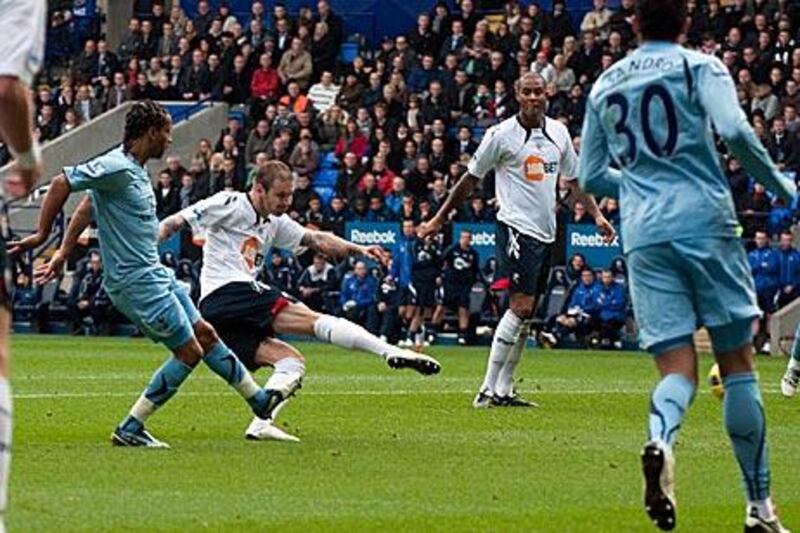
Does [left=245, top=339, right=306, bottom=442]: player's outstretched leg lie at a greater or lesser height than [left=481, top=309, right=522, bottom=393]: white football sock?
greater

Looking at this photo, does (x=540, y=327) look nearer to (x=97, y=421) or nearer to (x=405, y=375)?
(x=405, y=375)

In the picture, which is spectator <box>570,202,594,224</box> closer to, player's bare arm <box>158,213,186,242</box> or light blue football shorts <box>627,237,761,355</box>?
player's bare arm <box>158,213,186,242</box>

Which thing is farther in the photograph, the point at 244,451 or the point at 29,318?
the point at 29,318

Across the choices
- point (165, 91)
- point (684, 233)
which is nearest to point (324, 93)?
point (165, 91)

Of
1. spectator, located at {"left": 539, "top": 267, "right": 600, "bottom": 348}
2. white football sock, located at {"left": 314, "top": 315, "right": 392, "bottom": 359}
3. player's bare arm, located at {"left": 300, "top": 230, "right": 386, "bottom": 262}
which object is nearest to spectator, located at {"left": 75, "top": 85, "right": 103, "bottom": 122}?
spectator, located at {"left": 539, "top": 267, "right": 600, "bottom": 348}

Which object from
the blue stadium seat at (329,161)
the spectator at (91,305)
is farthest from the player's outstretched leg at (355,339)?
the blue stadium seat at (329,161)

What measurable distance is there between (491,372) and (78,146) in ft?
87.0

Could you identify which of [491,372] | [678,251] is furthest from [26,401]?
[678,251]

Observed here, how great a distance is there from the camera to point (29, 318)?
124ft

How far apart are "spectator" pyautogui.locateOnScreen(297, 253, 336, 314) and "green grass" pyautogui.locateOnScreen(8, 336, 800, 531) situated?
45.3 feet

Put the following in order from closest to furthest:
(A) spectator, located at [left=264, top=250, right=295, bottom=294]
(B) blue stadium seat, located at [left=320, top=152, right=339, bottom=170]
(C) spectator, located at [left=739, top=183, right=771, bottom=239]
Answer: (C) spectator, located at [left=739, top=183, right=771, bottom=239]
(A) spectator, located at [left=264, top=250, right=295, bottom=294]
(B) blue stadium seat, located at [left=320, top=152, right=339, bottom=170]

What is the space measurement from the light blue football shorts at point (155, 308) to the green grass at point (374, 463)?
77 cm

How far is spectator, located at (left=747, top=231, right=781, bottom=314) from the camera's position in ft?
104

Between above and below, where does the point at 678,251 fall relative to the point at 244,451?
above
